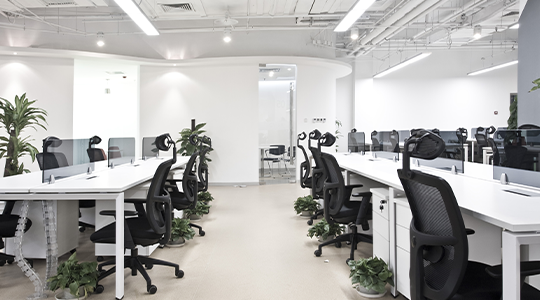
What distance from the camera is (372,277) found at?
282 cm

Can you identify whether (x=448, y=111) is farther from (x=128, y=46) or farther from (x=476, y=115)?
(x=128, y=46)

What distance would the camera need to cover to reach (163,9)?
7531 millimetres

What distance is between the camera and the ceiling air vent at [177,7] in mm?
7379

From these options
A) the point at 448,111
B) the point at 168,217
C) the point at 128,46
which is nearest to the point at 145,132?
the point at 128,46

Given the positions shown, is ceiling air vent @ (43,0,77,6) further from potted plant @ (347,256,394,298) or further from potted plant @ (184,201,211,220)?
potted plant @ (347,256,394,298)

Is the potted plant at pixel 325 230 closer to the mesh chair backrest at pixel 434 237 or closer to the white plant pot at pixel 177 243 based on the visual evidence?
the white plant pot at pixel 177 243

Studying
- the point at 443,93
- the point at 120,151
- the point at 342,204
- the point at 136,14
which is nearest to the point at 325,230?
the point at 342,204

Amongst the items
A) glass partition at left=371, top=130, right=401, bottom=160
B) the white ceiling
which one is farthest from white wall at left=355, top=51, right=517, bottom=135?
glass partition at left=371, top=130, right=401, bottom=160

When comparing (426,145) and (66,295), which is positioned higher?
(426,145)

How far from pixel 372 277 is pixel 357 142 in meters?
4.45

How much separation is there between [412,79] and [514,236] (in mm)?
12977

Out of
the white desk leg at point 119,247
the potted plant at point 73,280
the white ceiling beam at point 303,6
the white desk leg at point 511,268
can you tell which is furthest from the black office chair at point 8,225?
the white ceiling beam at point 303,6

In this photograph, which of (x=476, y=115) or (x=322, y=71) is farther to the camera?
(x=476, y=115)

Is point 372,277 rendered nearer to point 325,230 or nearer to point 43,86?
point 325,230
